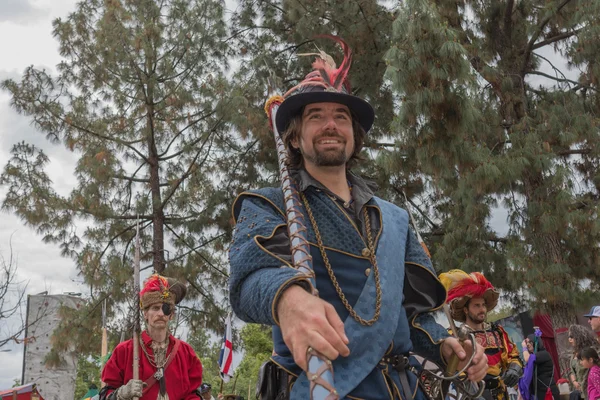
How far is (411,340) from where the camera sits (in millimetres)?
2104

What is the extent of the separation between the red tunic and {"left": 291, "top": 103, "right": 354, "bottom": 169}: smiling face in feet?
9.81

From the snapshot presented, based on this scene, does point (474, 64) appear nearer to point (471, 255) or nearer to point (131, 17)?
point (471, 255)

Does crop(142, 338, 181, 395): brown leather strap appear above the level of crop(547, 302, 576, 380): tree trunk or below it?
below

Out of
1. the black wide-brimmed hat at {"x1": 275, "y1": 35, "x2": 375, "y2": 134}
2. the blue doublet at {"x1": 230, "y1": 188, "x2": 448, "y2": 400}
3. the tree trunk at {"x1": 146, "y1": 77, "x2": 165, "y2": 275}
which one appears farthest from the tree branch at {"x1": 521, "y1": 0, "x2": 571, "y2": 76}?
the blue doublet at {"x1": 230, "y1": 188, "x2": 448, "y2": 400}

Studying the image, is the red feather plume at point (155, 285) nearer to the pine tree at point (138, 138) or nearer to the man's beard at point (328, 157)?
the man's beard at point (328, 157)

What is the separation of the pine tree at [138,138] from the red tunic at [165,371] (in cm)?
767

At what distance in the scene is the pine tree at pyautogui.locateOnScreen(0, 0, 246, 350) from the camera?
12.6 metres

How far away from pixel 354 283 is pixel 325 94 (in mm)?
633

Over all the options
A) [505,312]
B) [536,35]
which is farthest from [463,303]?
[505,312]

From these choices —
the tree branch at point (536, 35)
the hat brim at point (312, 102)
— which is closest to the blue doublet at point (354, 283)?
the hat brim at point (312, 102)

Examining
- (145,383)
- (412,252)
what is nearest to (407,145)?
(145,383)

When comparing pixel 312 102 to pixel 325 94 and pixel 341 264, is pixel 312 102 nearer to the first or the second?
pixel 325 94

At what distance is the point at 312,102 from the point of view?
2086mm

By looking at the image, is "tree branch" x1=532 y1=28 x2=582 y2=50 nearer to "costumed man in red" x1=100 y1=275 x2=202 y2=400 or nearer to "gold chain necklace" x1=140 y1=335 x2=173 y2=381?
"costumed man in red" x1=100 y1=275 x2=202 y2=400
